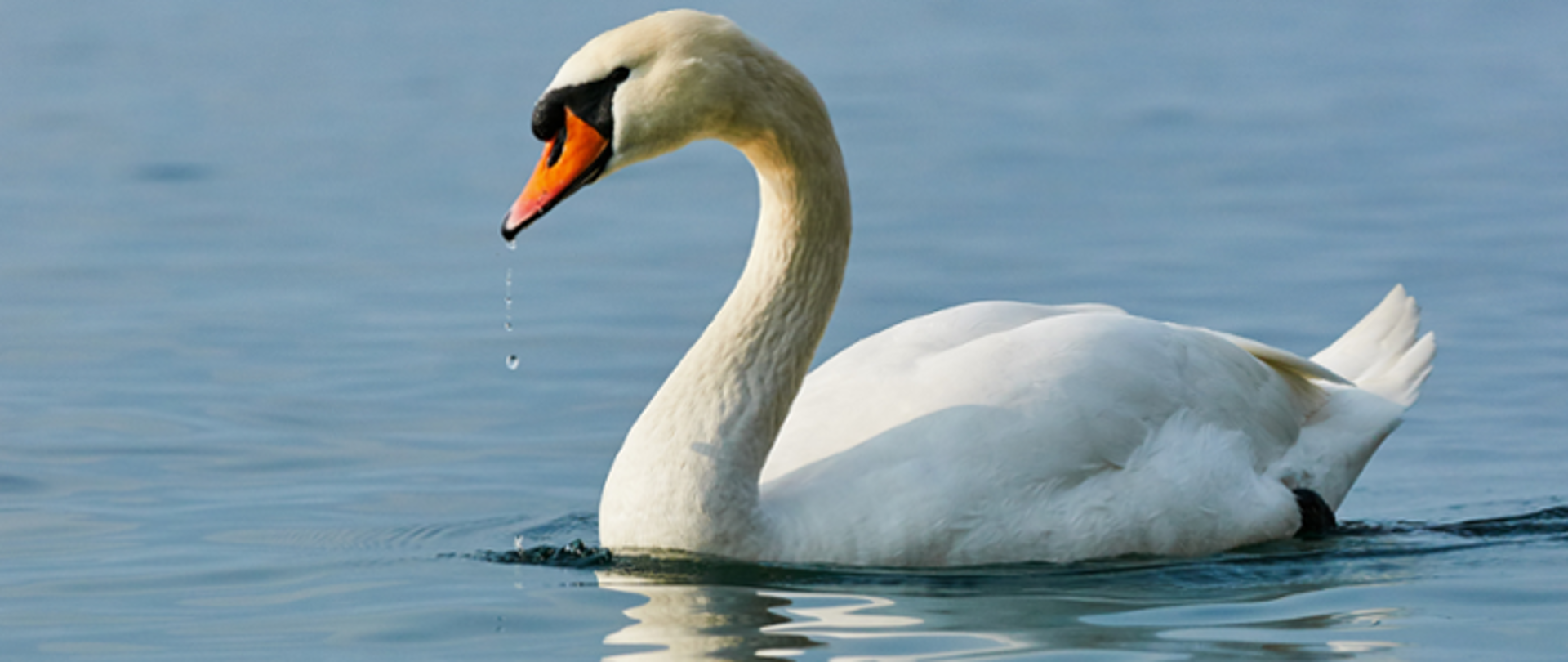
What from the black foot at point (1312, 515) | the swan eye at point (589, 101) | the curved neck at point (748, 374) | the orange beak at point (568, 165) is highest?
the swan eye at point (589, 101)

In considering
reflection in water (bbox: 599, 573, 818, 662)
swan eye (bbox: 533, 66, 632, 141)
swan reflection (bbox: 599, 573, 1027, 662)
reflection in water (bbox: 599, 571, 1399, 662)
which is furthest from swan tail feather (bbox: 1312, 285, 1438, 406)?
swan eye (bbox: 533, 66, 632, 141)

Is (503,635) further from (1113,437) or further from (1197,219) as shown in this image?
(1197,219)

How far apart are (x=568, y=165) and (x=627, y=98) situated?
A: 25cm

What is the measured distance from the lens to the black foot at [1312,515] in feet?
24.6

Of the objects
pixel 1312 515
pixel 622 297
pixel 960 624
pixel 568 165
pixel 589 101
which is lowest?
pixel 960 624

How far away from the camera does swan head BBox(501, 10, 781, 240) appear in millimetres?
6406

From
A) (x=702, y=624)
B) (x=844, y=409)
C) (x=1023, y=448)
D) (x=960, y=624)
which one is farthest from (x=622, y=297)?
(x=960, y=624)

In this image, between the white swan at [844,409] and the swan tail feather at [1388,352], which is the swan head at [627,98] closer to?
the white swan at [844,409]

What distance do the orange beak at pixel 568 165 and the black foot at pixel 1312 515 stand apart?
8.75ft

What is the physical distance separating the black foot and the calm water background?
156mm

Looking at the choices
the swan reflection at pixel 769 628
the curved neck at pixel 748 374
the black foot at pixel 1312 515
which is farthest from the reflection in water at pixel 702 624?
the black foot at pixel 1312 515

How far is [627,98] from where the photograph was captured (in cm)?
642

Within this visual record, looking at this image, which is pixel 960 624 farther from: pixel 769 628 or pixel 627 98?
pixel 627 98

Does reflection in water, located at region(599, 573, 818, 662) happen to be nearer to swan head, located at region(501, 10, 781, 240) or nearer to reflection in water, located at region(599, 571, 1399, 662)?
reflection in water, located at region(599, 571, 1399, 662)
